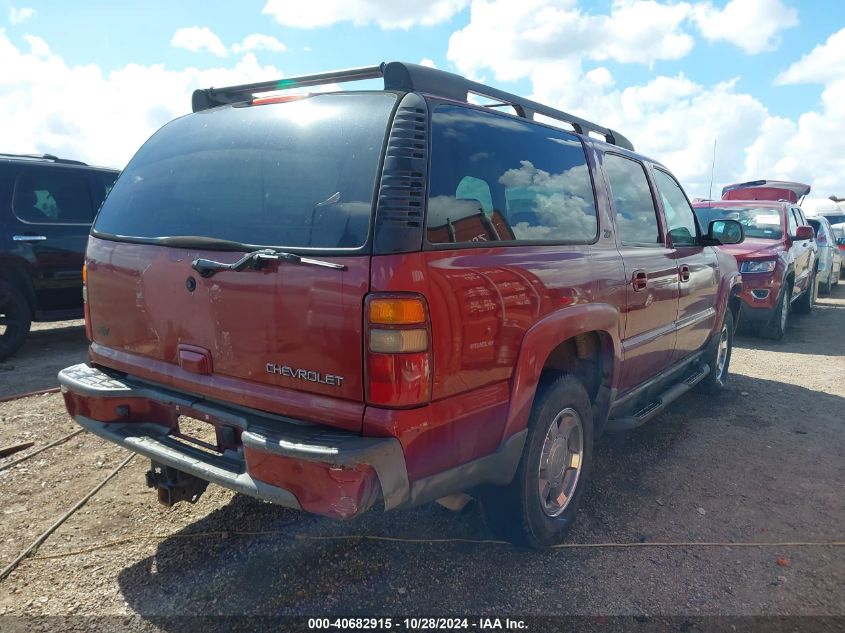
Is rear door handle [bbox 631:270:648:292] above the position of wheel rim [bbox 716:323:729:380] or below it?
above

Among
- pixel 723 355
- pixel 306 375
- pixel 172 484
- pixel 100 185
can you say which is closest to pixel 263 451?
pixel 306 375

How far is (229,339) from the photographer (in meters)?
2.32

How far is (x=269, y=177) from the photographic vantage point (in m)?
2.35

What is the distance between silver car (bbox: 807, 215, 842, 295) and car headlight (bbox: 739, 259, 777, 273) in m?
4.84

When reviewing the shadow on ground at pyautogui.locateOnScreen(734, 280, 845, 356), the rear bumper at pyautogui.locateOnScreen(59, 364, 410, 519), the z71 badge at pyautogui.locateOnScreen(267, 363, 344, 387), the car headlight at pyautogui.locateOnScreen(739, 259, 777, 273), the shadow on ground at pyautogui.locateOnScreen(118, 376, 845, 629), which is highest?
the z71 badge at pyautogui.locateOnScreen(267, 363, 344, 387)

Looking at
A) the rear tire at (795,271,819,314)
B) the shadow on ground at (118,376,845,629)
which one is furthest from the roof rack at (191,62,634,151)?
the rear tire at (795,271,819,314)

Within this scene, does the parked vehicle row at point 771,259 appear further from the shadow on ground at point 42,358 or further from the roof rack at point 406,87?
the shadow on ground at point 42,358

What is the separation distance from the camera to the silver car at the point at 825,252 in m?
11.9

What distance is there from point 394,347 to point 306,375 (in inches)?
14.2

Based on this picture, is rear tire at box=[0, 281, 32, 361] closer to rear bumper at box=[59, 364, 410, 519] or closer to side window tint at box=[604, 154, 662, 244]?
rear bumper at box=[59, 364, 410, 519]

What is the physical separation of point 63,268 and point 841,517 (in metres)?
7.02

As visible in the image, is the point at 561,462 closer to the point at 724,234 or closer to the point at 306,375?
the point at 306,375

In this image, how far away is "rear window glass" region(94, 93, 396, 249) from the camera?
2166 mm

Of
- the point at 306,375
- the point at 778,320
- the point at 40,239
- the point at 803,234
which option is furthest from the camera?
the point at 803,234
